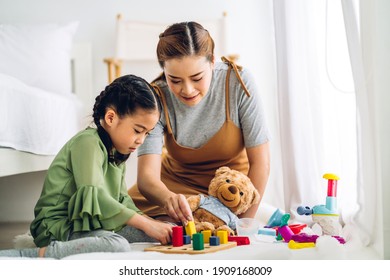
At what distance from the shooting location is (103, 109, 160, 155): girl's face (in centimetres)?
120

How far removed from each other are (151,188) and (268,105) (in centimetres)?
141

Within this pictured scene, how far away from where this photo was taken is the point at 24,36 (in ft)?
7.40

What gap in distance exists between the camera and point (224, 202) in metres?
1.28

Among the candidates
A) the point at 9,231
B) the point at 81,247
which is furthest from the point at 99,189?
the point at 9,231

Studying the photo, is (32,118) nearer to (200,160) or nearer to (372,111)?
(200,160)

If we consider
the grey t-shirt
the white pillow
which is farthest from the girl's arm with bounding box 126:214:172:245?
the white pillow

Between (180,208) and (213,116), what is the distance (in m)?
0.34

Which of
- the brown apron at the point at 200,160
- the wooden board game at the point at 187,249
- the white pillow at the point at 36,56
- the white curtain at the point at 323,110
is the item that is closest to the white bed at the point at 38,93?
the white pillow at the point at 36,56

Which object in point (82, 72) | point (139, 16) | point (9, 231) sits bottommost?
point (9, 231)

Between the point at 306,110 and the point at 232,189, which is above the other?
the point at 306,110

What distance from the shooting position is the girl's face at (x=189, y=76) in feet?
4.22

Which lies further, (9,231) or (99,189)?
(9,231)
